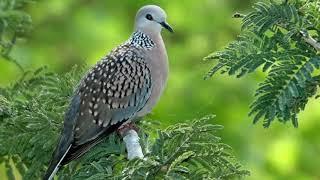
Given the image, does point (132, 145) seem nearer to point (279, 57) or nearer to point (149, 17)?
point (279, 57)

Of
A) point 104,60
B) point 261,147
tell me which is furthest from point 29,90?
point 261,147

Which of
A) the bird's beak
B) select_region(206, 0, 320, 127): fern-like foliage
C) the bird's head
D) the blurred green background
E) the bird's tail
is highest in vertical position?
the blurred green background

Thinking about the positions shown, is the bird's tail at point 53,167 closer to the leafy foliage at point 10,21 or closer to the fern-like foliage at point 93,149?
the fern-like foliage at point 93,149

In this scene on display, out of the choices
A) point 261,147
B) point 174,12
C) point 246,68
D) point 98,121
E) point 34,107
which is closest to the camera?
point 246,68

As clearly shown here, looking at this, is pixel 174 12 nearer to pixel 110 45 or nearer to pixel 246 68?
pixel 110 45

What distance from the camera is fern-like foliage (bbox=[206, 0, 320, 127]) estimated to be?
10.4 ft

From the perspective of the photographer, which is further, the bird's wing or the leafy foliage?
the leafy foliage

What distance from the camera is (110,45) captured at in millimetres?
8578

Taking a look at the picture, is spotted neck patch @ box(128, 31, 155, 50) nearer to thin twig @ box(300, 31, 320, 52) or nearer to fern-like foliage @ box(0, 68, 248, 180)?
fern-like foliage @ box(0, 68, 248, 180)

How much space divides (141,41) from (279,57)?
1.82 m

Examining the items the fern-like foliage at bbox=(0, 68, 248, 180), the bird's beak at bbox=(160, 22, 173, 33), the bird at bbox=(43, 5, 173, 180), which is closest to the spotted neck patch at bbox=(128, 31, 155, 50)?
the bird at bbox=(43, 5, 173, 180)

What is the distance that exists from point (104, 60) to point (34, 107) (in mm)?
660

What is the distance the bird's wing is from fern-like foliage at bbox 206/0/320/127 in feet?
3.76

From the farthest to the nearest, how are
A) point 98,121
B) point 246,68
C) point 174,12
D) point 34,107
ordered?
point 174,12 < point 98,121 < point 34,107 < point 246,68
